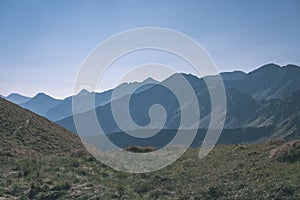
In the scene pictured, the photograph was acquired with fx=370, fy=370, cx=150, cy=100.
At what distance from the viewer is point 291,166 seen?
78.3 feet

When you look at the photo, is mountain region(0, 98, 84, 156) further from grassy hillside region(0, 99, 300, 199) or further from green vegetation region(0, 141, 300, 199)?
green vegetation region(0, 141, 300, 199)

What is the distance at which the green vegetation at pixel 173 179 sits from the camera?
21.6 metres

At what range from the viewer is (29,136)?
163 ft

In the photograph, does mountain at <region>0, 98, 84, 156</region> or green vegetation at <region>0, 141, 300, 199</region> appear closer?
green vegetation at <region>0, 141, 300, 199</region>

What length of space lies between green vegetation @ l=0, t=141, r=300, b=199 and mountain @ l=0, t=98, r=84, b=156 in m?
10.5

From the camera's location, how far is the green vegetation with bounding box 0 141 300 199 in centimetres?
2158

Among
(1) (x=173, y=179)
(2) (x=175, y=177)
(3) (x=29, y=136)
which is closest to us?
(1) (x=173, y=179)

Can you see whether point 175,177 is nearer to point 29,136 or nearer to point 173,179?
point 173,179

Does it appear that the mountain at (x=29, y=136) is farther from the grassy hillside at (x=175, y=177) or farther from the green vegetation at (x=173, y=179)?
the green vegetation at (x=173, y=179)

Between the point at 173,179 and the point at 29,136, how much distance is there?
29.7m

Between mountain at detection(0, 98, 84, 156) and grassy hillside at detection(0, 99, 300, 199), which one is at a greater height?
mountain at detection(0, 98, 84, 156)

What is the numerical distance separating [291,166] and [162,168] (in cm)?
1026

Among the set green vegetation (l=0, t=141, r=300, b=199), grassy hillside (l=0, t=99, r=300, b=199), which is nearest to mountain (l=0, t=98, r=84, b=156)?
grassy hillside (l=0, t=99, r=300, b=199)

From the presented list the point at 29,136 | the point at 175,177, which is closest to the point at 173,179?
the point at 175,177
